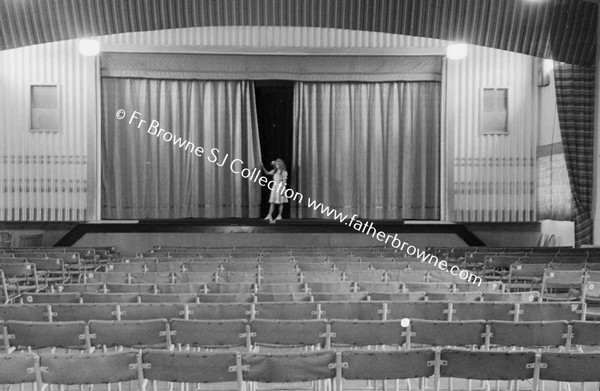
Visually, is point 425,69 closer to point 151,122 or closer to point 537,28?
point 537,28

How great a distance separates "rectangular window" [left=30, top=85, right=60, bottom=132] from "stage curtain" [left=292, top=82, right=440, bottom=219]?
581 cm

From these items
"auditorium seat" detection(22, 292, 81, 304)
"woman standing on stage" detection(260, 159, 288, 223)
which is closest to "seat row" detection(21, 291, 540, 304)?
"auditorium seat" detection(22, 292, 81, 304)

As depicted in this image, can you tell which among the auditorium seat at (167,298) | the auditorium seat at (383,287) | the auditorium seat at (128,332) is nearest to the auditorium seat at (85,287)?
the auditorium seat at (167,298)

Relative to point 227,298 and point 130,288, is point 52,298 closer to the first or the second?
point 130,288

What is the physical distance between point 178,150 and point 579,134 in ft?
30.9

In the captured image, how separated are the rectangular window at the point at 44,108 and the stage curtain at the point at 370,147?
5813mm

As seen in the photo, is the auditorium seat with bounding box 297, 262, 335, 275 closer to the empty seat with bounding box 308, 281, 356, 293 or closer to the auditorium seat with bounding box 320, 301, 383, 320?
the empty seat with bounding box 308, 281, 356, 293

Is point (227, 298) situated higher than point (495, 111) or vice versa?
point (495, 111)

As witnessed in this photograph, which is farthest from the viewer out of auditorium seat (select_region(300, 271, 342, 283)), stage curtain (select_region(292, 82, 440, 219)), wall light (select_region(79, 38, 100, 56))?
stage curtain (select_region(292, 82, 440, 219))

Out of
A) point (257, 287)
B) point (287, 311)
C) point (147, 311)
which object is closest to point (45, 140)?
point (257, 287)

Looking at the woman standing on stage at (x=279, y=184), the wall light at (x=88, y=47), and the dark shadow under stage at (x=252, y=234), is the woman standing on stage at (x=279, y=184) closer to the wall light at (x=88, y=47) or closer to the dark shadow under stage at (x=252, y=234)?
the dark shadow under stage at (x=252, y=234)

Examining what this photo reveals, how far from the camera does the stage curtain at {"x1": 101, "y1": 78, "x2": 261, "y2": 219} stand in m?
17.6

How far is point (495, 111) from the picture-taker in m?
17.3

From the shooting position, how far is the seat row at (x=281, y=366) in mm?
4066
